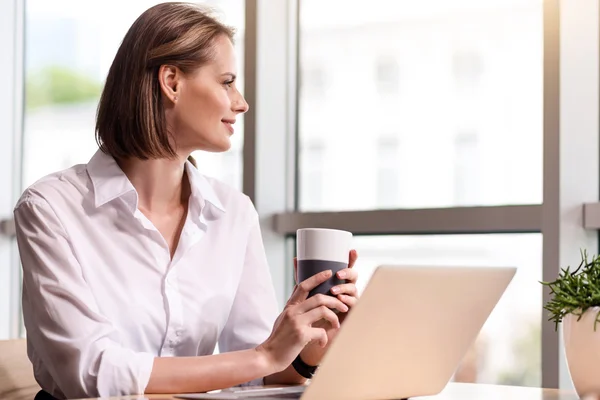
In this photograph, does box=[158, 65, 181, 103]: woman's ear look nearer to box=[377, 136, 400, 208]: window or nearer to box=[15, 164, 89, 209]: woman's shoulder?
box=[15, 164, 89, 209]: woman's shoulder

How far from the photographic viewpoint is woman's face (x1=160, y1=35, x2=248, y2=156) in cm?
174

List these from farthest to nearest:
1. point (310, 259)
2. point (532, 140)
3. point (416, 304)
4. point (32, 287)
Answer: point (532, 140), point (32, 287), point (310, 259), point (416, 304)

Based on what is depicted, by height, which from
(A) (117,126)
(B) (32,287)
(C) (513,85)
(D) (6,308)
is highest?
(C) (513,85)

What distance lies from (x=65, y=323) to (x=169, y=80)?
0.60m

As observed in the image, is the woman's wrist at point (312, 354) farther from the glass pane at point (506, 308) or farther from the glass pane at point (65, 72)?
the glass pane at point (65, 72)

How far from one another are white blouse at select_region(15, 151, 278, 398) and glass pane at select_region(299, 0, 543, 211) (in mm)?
734

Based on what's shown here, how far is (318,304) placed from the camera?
1228 mm

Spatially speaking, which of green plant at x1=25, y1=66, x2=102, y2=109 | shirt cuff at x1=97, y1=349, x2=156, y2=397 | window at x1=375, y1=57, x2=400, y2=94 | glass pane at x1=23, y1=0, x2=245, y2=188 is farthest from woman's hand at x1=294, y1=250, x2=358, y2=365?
green plant at x1=25, y1=66, x2=102, y2=109

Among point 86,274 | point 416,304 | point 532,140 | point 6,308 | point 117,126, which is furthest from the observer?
point 6,308

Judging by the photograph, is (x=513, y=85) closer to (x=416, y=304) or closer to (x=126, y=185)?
(x=126, y=185)

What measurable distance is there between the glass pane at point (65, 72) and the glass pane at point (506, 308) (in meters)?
1.66

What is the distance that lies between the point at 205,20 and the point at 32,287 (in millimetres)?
710

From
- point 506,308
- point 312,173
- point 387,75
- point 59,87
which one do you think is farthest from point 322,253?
point 59,87

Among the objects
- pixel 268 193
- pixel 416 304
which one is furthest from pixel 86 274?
pixel 268 193
